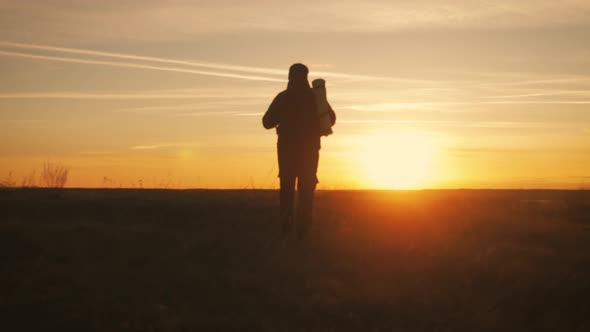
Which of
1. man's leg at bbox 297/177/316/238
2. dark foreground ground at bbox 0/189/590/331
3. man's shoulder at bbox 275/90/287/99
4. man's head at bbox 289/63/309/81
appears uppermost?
man's head at bbox 289/63/309/81

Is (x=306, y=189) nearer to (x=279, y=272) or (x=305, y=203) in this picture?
(x=305, y=203)

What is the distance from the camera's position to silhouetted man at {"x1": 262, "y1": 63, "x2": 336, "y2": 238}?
12234 mm

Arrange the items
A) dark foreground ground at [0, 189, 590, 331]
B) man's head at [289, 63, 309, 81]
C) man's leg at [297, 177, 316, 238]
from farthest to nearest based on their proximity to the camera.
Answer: man's leg at [297, 177, 316, 238] < man's head at [289, 63, 309, 81] < dark foreground ground at [0, 189, 590, 331]

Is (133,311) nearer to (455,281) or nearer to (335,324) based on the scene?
(335,324)

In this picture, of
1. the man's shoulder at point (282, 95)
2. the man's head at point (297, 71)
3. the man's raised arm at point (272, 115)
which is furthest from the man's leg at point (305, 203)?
the man's head at point (297, 71)

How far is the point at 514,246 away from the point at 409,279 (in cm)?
309

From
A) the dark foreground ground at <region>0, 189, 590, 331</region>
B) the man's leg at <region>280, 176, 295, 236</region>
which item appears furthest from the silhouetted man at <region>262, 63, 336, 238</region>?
the dark foreground ground at <region>0, 189, 590, 331</region>

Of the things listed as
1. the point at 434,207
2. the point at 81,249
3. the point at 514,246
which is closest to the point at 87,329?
the point at 81,249

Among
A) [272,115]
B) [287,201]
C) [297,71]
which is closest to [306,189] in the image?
[287,201]

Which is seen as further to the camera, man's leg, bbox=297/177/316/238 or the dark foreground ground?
man's leg, bbox=297/177/316/238

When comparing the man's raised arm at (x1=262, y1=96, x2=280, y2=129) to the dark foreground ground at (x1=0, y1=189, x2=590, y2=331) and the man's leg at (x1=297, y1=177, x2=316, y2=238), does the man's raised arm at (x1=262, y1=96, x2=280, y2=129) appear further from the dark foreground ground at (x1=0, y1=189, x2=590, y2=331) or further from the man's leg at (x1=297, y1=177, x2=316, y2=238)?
the dark foreground ground at (x1=0, y1=189, x2=590, y2=331)

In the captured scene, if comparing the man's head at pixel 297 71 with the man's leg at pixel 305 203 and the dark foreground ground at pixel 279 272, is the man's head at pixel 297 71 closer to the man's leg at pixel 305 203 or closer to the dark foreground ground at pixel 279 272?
the man's leg at pixel 305 203

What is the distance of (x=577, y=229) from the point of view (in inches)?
581

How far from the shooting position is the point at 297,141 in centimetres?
1232
